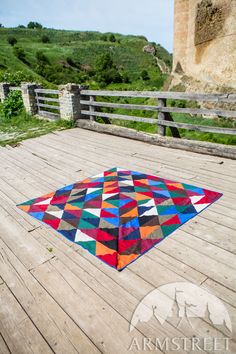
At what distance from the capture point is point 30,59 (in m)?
60.0

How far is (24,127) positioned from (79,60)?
70.7 metres

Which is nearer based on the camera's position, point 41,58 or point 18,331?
point 18,331

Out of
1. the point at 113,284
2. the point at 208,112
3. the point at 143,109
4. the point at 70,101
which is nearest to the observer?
the point at 113,284

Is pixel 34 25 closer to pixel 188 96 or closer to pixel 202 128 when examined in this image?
pixel 188 96

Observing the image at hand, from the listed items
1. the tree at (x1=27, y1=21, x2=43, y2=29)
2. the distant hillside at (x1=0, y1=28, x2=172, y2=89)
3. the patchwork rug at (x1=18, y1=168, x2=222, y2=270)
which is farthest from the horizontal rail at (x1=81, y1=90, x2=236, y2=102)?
the tree at (x1=27, y1=21, x2=43, y2=29)

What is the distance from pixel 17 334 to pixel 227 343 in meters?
1.55

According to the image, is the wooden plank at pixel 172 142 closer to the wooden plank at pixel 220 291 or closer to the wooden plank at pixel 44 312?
the wooden plank at pixel 220 291

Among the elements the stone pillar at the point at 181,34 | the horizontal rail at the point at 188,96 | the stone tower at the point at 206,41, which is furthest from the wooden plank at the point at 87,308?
the stone pillar at the point at 181,34

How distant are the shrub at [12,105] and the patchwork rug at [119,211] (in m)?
8.16

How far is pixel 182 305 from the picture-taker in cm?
219

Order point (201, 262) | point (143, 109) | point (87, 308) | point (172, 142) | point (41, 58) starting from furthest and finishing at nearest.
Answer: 1. point (41, 58)
2. point (143, 109)
3. point (172, 142)
4. point (201, 262)
5. point (87, 308)

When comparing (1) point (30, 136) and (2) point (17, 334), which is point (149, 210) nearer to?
(2) point (17, 334)

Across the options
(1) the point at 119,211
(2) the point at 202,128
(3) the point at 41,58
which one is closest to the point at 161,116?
(2) the point at 202,128

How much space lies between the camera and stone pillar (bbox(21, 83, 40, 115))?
417 inches
